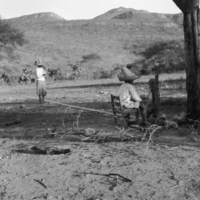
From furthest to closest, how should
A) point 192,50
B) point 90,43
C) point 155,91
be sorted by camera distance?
point 90,43 < point 155,91 < point 192,50

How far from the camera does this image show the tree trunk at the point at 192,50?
268 inches

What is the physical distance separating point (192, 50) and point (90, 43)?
39.6m

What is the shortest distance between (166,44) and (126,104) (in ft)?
117

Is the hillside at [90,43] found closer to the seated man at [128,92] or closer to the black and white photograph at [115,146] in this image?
the black and white photograph at [115,146]

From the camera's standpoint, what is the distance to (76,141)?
6.26 m

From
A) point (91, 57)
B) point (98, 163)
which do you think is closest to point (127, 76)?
point (98, 163)

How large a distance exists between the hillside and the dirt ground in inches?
984

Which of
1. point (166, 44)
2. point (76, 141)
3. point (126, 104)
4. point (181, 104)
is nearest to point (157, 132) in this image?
point (126, 104)

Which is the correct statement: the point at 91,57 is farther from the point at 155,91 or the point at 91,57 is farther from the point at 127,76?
the point at 127,76

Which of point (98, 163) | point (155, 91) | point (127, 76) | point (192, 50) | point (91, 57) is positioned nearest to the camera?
point (98, 163)

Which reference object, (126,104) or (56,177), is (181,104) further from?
(56,177)

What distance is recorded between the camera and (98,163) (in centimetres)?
503

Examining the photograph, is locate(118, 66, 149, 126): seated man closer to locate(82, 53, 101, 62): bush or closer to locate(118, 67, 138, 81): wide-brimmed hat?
locate(118, 67, 138, 81): wide-brimmed hat

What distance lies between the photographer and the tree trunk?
6.80 meters
